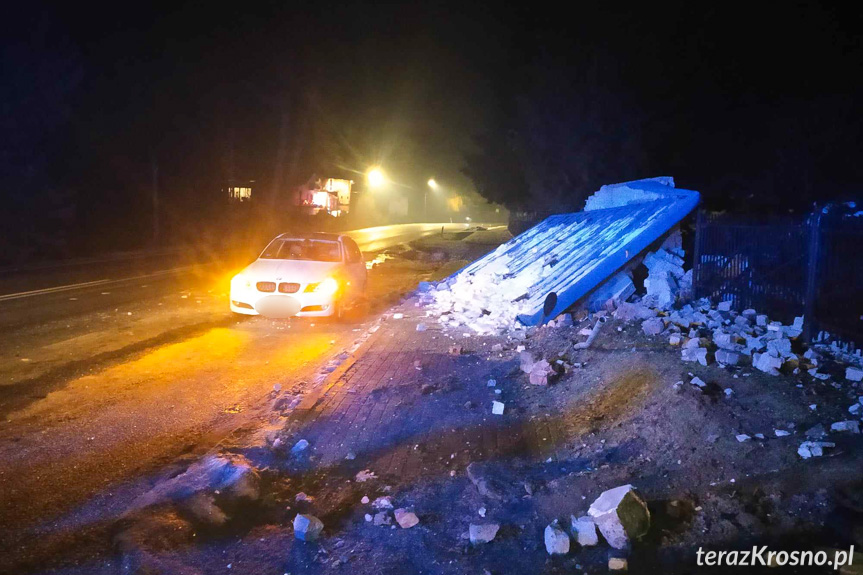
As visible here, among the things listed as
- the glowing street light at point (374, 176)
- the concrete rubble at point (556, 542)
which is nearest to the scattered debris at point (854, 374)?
the concrete rubble at point (556, 542)

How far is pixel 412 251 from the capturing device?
92.3 ft

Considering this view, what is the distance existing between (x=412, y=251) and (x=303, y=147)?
29.9 metres

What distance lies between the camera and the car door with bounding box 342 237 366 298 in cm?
1100

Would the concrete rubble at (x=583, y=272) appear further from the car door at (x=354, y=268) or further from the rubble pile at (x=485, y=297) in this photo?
the car door at (x=354, y=268)

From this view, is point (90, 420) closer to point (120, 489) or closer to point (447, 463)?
point (120, 489)

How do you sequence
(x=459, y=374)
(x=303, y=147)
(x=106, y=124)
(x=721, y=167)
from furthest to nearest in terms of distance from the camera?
(x=303, y=147), (x=106, y=124), (x=721, y=167), (x=459, y=374)

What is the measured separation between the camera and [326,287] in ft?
32.6

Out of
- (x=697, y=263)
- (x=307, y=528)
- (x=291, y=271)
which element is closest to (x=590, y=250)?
(x=697, y=263)

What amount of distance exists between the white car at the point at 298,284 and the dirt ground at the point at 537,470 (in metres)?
3.06

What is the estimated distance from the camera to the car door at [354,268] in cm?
1100

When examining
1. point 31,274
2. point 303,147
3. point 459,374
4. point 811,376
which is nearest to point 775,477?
point 811,376

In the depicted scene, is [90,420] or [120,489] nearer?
[120,489]

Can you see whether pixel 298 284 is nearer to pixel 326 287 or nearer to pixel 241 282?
pixel 326 287

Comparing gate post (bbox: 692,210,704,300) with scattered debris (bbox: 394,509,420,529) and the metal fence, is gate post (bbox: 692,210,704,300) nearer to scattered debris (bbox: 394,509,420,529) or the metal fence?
the metal fence
